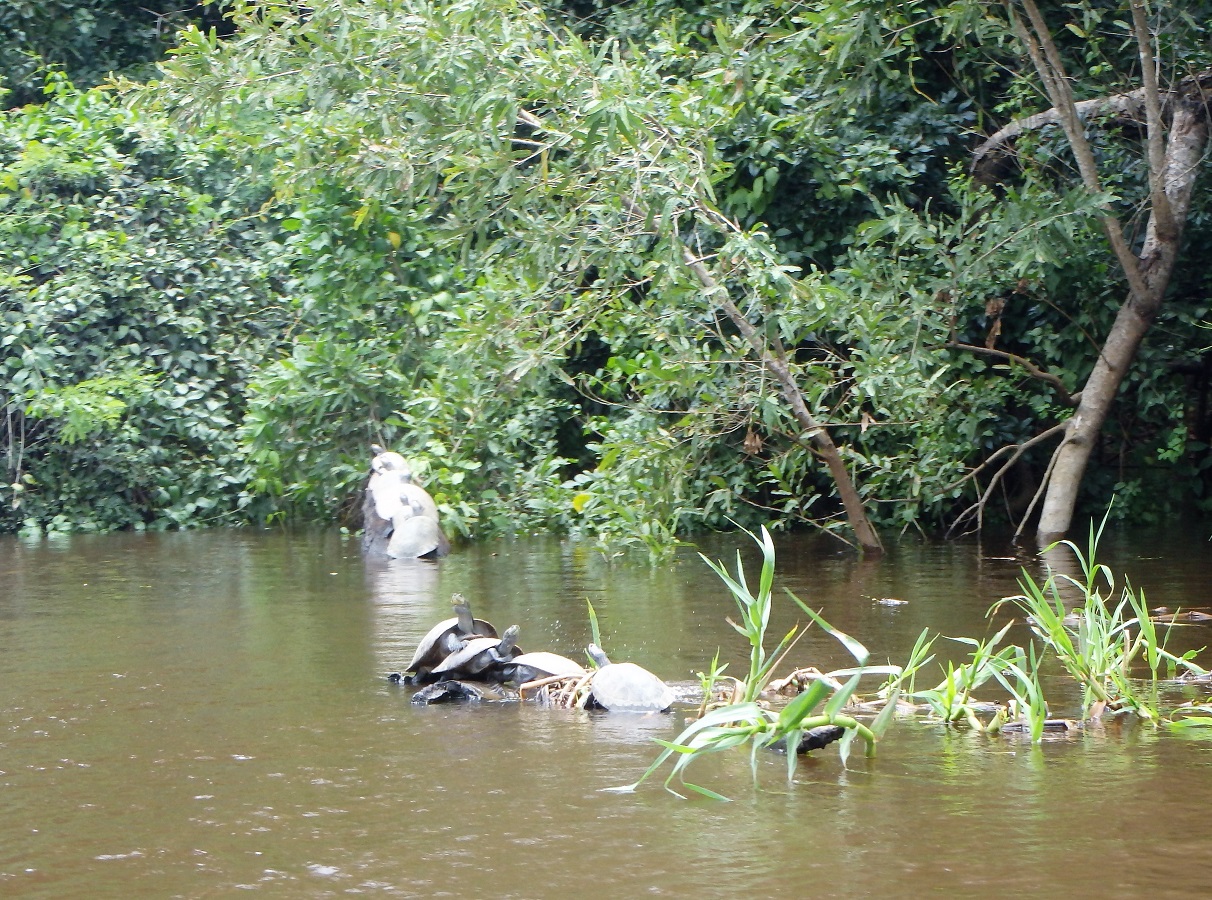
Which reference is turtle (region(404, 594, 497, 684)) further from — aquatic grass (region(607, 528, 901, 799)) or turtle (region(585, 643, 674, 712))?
aquatic grass (region(607, 528, 901, 799))

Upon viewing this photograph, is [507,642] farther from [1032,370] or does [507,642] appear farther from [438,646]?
[1032,370]

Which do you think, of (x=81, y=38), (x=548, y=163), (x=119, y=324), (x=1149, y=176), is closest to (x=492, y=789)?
(x=548, y=163)

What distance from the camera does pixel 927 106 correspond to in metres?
10.1

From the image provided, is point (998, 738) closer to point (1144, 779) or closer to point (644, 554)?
point (1144, 779)

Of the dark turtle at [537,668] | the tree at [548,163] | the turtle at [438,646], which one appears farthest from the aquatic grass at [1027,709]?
the tree at [548,163]

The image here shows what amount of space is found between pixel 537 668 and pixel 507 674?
0.48ft

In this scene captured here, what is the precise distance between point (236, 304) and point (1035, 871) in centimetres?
A: 1079

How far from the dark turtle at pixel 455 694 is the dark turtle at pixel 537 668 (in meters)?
0.08

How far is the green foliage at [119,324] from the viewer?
36.7 feet

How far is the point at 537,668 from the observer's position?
14.3 ft

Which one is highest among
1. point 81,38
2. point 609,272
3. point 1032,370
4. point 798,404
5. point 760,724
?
point 81,38

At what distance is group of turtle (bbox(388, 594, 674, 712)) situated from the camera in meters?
4.05

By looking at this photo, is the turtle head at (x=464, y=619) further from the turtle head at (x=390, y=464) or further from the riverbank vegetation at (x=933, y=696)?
the turtle head at (x=390, y=464)

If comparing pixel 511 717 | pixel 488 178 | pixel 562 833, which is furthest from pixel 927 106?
pixel 562 833
